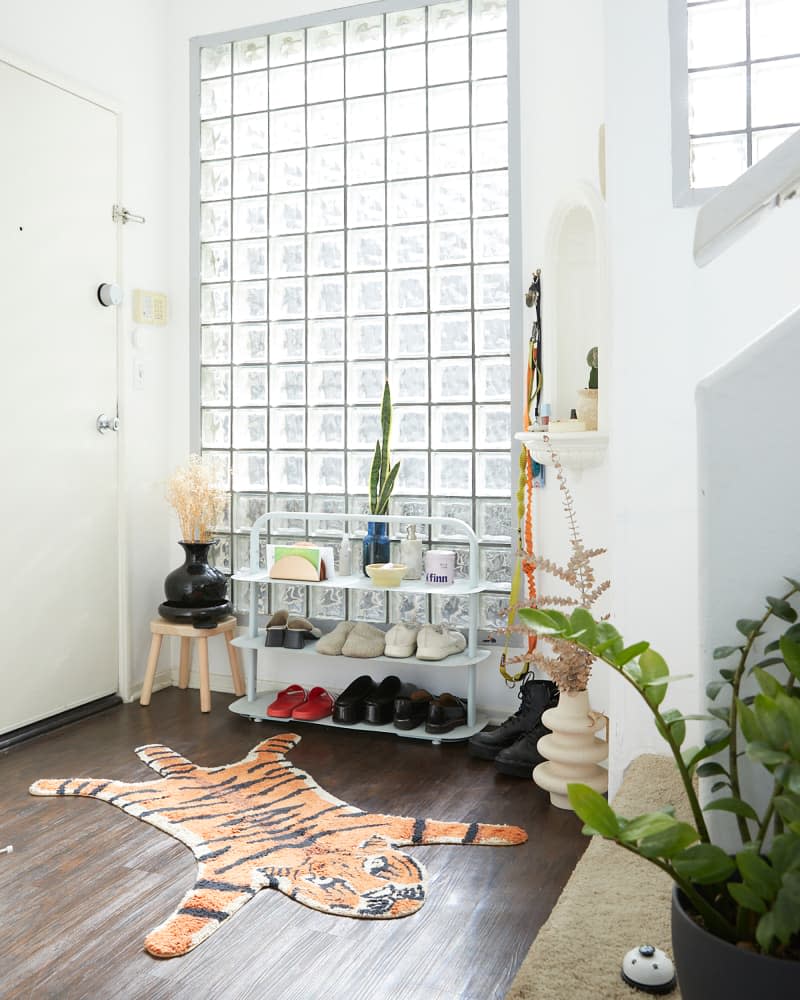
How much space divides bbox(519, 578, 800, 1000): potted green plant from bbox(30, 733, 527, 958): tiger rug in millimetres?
1356

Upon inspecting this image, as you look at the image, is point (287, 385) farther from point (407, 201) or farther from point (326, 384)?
point (407, 201)

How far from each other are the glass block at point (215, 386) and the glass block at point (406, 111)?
1167 millimetres

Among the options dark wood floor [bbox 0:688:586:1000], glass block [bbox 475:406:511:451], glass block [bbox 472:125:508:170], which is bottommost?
dark wood floor [bbox 0:688:586:1000]

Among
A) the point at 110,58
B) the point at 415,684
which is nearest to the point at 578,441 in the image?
the point at 415,684

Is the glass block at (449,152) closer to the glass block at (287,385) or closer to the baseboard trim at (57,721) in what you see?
the glass block at (287,385)

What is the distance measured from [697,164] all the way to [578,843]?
166 cm

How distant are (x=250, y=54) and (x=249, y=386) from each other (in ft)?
4.39

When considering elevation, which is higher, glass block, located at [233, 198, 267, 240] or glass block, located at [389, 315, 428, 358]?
glass block, located at [233, 198, 267, 240]

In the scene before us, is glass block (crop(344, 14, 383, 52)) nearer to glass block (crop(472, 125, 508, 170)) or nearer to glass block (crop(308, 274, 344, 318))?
glass block (crop(472, 125, 508, 170))

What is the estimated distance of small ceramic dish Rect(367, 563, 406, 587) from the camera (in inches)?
125

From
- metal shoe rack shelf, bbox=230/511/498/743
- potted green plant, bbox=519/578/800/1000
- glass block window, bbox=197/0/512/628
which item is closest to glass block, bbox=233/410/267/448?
glass block window, bbox=197/0/512/628

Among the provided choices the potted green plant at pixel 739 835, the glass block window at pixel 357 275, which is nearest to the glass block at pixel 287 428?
the glass block window at pixel 357 275

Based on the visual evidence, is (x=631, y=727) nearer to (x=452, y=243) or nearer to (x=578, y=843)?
(x=578, y=843)

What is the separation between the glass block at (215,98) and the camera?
149 inches
